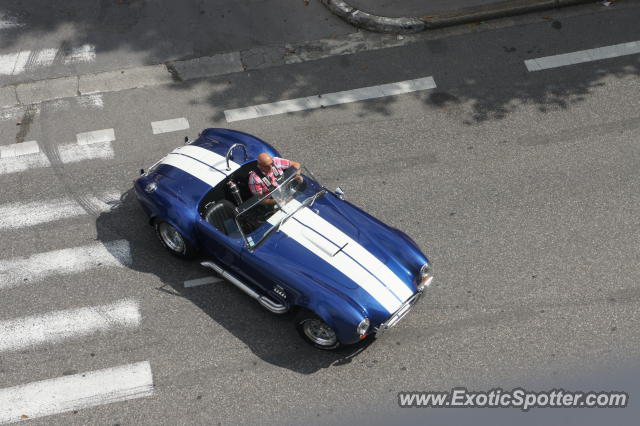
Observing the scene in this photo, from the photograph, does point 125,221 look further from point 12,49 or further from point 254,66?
point 12,49

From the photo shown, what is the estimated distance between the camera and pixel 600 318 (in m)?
8.74

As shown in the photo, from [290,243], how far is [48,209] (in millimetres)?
3754

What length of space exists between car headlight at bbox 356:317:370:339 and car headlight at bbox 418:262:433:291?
88cm

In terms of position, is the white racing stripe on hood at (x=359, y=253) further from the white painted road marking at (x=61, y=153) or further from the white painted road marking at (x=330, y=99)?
the white painted road marking at (x=61, y=153)

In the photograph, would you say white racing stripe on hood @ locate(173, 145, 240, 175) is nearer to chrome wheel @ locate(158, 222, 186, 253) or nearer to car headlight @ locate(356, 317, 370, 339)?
chrome wheel @ locate(158, 222, 186, 253)

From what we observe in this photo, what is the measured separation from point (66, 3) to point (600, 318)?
10.3 m

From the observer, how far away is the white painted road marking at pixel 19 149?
10.7 metres

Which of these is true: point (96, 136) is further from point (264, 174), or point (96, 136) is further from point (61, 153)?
point (264, 174)

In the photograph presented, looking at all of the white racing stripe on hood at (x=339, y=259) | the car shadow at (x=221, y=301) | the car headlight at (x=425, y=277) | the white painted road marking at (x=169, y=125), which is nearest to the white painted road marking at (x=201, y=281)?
the car shadow at (x=221, y=301)

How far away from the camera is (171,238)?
9.30 m

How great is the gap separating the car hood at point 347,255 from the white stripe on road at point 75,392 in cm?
200

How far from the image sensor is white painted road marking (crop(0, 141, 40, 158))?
1069 cm

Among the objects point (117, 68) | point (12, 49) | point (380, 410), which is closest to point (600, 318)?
point (380, 410)

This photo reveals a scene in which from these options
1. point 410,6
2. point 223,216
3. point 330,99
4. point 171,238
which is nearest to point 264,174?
point 223,216
